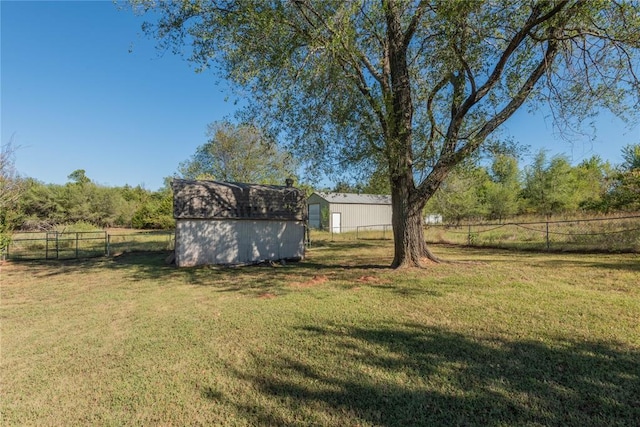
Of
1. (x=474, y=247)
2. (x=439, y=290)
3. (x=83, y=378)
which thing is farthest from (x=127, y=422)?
(x=474, y=247)

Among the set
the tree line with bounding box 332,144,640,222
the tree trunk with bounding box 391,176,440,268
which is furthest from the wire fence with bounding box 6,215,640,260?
the tree trunk with bounding box 391,176,440,268

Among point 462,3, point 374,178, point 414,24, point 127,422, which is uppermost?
point 414,24

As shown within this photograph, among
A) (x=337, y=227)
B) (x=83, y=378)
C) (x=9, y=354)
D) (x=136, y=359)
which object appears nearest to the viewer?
(x=83, y=378)

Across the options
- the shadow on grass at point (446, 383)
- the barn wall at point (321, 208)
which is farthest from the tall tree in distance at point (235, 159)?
the shadow on grass at point (446, 383)

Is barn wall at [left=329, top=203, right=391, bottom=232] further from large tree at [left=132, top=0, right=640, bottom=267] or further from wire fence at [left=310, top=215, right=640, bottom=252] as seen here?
large tree at [left=132, top=0, right=640, bottom=267]

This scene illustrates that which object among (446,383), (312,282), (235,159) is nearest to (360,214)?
(235,159)

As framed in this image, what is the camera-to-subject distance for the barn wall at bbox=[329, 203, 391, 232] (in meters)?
28.6

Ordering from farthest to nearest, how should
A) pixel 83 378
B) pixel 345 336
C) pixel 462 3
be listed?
1. pixel 462 3
2. pixel 345 336
3. pixel 83 378

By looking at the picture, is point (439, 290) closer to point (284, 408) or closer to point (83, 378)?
point (284, 408)

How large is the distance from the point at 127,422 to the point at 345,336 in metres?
2.58

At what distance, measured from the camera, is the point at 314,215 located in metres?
30.4

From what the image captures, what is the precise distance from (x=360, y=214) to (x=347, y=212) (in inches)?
66.7

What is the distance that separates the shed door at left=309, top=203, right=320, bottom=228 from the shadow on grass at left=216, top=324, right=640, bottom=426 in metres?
25.8

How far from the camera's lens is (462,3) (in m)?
5.92
